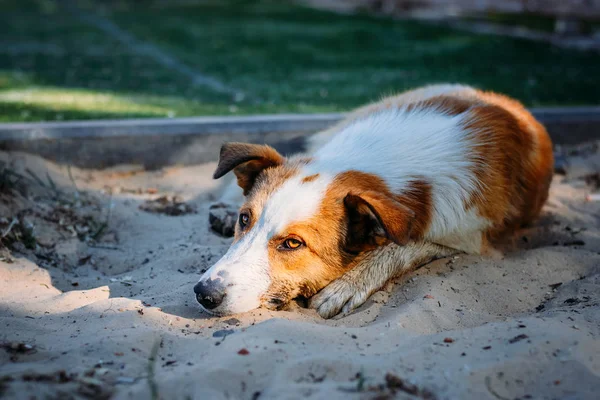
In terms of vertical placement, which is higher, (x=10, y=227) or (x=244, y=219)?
(x=244, y=219)

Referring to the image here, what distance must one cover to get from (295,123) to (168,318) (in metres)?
3.18

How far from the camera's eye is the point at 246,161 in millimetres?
3867

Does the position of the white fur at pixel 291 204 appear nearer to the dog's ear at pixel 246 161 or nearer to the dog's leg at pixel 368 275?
the dog's ear at pixel 246 161

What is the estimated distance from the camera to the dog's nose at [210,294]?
3271 millimetres

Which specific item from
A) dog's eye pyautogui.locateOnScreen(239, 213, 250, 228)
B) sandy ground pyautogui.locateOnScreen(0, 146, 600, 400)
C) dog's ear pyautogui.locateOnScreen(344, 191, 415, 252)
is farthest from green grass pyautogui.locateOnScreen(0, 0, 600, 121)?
dog's ear pyautogui.locateOnScreen(344, 191, 415, 252)

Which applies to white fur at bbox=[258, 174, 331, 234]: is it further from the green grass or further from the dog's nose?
the green grass

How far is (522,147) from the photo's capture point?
14.6 feet

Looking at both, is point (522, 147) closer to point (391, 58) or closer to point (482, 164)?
point (482, 164)

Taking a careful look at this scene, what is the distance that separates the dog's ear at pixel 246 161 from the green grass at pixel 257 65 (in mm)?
2747

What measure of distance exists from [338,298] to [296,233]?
45 cm

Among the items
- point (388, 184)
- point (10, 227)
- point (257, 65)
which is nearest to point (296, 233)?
point (388, 184)

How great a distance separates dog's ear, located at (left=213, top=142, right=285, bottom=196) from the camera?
3.79m

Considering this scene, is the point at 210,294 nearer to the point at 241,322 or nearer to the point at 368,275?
the point at 241,322

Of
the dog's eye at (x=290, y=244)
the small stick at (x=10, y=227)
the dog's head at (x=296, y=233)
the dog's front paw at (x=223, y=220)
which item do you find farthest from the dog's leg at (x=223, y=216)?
the small stick at (x=10, y=227)
